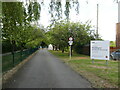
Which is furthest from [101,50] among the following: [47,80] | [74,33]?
[74,33]

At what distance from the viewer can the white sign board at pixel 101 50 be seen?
11.1 m

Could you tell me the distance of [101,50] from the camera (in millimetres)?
11438

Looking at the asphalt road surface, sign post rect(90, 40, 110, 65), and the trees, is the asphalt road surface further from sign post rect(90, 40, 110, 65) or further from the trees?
the trees

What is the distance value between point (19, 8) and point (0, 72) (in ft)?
15.4

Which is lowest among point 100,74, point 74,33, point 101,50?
point 100,74

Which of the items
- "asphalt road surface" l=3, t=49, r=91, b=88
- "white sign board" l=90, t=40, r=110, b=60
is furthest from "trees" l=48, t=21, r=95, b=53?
"asphalt road surface" l=3, t=49, r=91, b=88

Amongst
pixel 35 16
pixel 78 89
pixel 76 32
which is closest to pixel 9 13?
pixel 35 16

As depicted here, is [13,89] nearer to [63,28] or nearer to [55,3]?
[55,3]

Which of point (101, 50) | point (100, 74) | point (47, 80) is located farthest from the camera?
point (101, 50)

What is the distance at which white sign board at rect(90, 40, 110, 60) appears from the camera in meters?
11.1

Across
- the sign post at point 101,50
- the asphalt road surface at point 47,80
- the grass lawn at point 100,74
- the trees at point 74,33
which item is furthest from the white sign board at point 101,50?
the trees at point 74,33

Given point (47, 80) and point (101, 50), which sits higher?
point (101, 50)

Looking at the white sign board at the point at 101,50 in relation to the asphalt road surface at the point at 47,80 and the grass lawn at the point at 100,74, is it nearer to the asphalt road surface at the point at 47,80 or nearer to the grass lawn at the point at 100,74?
the grass lawn at the point at 100,74

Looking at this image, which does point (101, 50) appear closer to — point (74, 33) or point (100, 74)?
point (100, 74)
